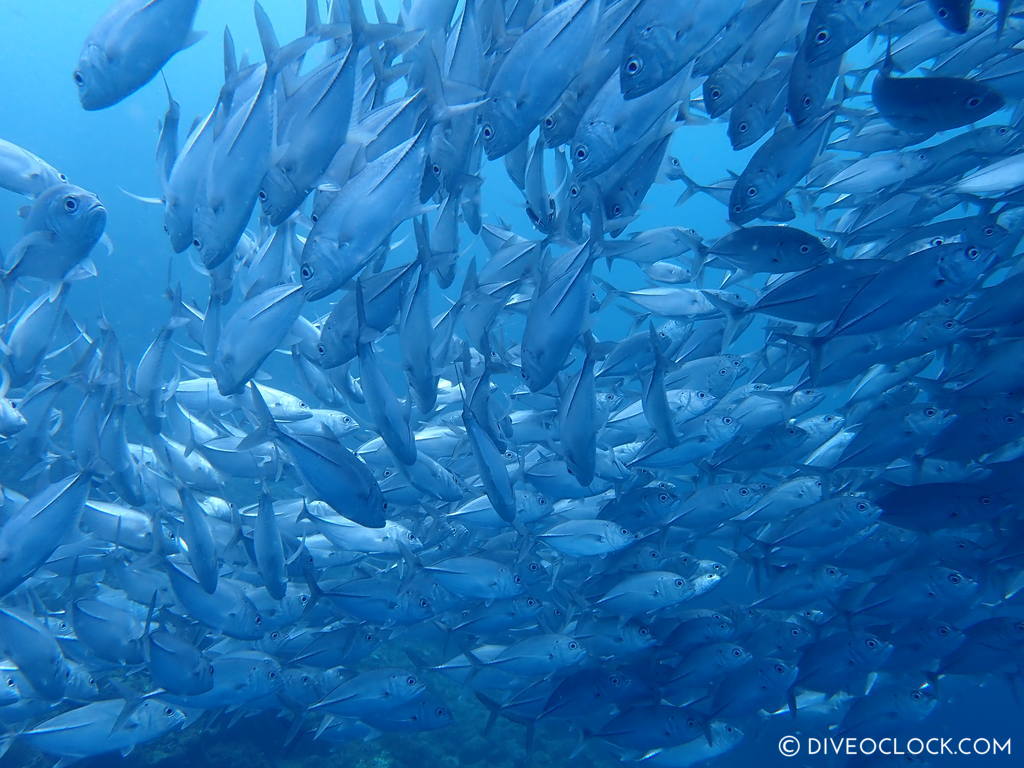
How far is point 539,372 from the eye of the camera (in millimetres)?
2826

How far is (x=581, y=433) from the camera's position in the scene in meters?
3.00

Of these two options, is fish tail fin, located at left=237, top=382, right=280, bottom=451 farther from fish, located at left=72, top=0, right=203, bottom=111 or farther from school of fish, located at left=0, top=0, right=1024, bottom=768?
fish, located at left=72, top=0, right=203, bottom=111

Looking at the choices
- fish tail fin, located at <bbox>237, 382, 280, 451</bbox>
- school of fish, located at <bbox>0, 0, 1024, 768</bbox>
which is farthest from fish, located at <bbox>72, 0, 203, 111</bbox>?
fish tail fin, located at <bbox>237, 382, 280, 451</bbox>

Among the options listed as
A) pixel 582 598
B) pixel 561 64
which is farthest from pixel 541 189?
pixel 582 598

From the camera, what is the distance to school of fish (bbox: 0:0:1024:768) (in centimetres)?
238

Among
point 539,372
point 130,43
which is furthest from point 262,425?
point 130,43

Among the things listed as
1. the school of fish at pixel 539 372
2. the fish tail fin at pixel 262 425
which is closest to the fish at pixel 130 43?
the school of fish at pixel 539 372

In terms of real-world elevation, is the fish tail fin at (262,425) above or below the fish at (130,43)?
below

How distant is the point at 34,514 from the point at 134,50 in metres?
2.52

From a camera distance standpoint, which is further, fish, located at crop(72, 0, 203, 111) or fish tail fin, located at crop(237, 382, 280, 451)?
fish tail fin, located at crop(237, 382, 280, 451)

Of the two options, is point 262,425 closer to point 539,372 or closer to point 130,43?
point 539,372

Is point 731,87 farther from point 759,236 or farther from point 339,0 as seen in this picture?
point 339,0

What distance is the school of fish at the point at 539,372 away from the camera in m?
2.38

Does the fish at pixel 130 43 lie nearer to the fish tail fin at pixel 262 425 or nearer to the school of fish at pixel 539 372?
the school of fish at pixel 539 372
